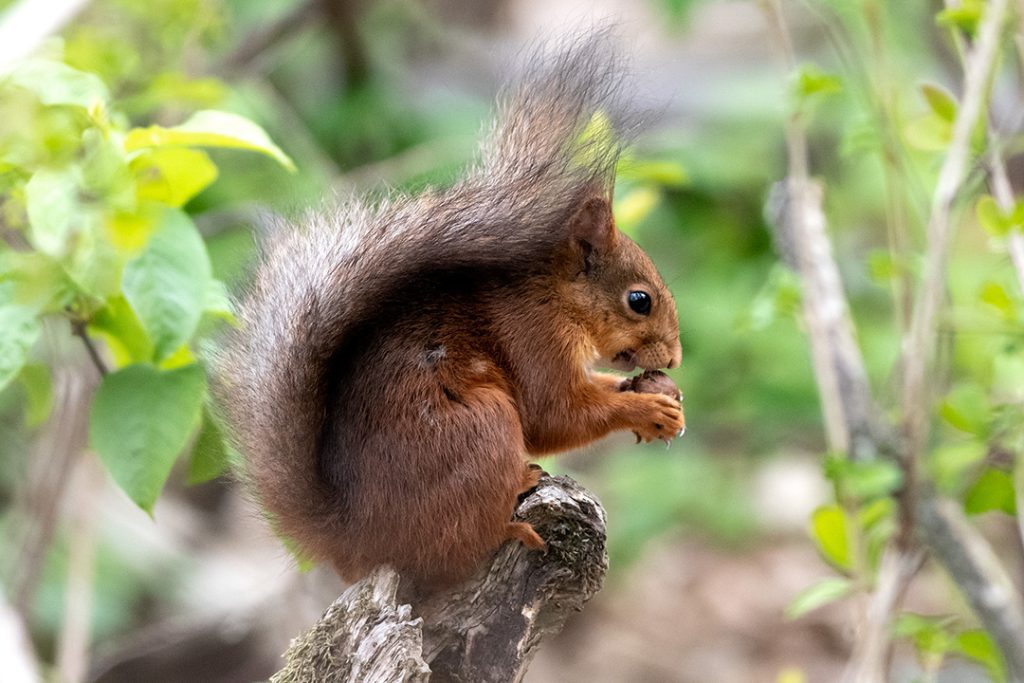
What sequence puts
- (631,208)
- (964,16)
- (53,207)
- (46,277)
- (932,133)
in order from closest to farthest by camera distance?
(46,277) → (53,207) → (964,16) → (932,133) → (631,208)

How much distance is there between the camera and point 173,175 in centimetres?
144

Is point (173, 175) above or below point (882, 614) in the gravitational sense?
above

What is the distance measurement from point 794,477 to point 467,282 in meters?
3.29

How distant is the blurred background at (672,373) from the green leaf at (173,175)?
167 millimetres

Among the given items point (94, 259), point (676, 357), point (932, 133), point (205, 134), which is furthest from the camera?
point (932, 133)

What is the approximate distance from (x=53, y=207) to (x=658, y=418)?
864 mm

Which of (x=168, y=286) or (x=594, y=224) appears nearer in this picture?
(x=168, y=286)

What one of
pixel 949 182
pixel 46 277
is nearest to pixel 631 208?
pixel 949 182

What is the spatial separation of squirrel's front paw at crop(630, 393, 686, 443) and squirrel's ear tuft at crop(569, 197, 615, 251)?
0.82 feet

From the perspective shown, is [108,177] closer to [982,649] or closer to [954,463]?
[954,463]

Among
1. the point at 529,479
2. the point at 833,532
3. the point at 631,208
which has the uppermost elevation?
the point at 631,208

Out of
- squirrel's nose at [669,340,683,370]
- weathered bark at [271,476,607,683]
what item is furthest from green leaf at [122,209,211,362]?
squirrel's nose at [669,340,683,370]

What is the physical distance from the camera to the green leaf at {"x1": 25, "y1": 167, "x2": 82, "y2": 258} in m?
1.08

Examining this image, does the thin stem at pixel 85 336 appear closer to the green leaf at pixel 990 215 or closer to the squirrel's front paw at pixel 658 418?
the squirrel's front paw at pixel 658 418
